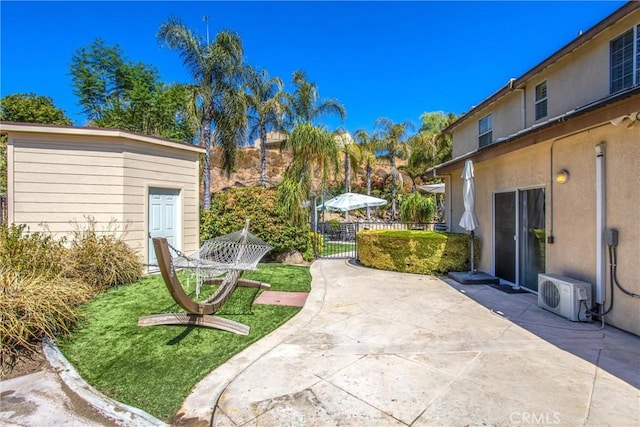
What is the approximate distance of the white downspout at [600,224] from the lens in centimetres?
441

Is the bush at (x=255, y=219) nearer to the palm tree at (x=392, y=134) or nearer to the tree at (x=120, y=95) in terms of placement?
the tree at (x=120, y=95)

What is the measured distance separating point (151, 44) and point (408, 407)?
55.3ft

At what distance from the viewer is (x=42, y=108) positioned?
66.5ft

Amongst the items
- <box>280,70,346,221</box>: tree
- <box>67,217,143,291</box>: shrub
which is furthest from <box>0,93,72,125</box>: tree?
<box>280,70,346,221</box>: tree

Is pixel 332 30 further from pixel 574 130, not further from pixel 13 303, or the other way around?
pixel 13 303

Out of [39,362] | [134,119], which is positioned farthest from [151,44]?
[39,362]

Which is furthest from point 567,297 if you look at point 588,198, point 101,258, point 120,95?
point 120,95

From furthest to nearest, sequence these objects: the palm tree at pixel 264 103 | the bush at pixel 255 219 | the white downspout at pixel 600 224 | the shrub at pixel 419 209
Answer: the palm tree at pixel 264 103 < the shrub at pixel 419 209 < the bush at pixel 255 219 < the white downspout at pixel 600 224

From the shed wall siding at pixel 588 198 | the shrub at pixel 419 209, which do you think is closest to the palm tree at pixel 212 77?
the shrub at pixel 419 209

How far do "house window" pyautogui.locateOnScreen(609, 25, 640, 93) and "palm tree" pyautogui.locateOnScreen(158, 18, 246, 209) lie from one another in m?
13.1

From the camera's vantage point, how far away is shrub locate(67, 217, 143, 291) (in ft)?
20.3

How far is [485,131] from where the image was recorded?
9.08m

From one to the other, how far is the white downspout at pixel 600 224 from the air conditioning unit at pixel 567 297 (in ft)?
0.46

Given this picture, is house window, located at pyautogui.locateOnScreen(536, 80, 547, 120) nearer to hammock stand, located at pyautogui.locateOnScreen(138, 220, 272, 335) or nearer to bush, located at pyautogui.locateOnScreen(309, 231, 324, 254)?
hammock stand, located at pyautogui.locateOnScreen(138, 220, 272, 335)
